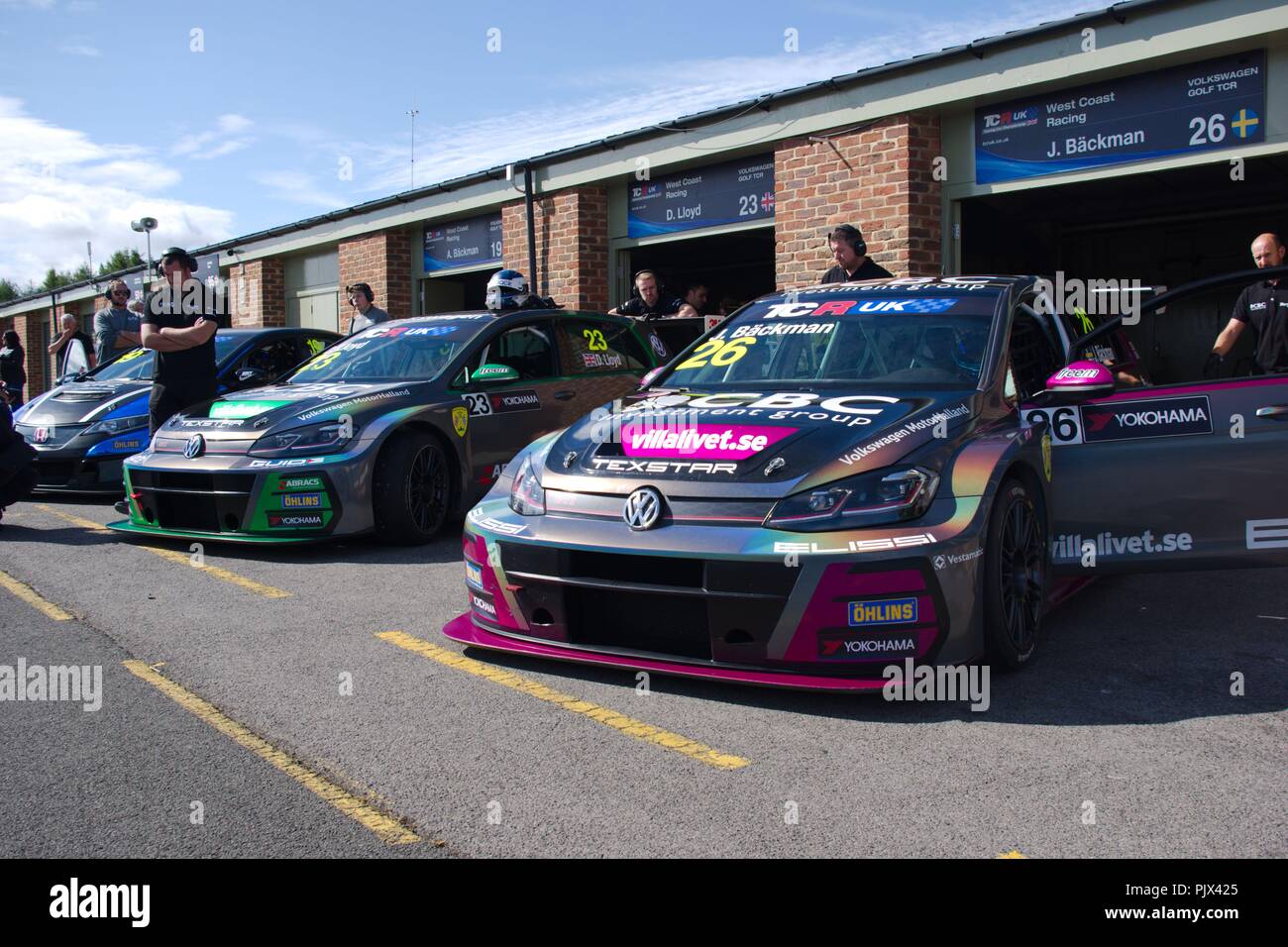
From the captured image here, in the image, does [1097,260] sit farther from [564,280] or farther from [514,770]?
[514,770]

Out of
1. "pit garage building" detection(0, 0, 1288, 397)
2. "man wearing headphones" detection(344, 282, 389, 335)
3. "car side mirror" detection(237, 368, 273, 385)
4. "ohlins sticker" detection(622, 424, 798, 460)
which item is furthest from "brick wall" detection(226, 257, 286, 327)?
"ohlins sticker" detection(622, 424, 798, 460)

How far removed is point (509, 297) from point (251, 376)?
272cm

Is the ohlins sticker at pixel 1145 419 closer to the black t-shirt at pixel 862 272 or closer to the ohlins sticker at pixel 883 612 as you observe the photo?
the ohlins sticker at pixel 883 612

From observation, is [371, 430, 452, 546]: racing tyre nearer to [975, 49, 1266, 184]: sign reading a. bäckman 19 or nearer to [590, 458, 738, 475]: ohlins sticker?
[590, 458, 738, 475]: ohlins sticker

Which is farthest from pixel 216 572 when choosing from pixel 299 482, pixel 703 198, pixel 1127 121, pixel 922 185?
pixel 703 198

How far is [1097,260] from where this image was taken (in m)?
18.9

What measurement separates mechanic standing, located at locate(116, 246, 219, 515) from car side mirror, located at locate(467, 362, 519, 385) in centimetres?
197

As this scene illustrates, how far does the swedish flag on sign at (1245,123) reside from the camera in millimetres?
8141

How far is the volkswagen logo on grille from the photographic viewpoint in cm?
397

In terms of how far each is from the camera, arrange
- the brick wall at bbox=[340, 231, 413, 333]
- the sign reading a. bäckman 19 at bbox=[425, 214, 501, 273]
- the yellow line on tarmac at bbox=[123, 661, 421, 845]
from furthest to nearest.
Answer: the brick wall at bbox=[340, 231, 413, 333] < the sign reading a. bäckman 19 at bbox=[425, 214, 501, 273] < the yellow line on tarmac at bbox=[123, 661, 421, 845]

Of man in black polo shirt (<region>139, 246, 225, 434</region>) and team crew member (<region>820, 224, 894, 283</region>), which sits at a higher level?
team crew member (<region>820, 224, 894, 283</region>)

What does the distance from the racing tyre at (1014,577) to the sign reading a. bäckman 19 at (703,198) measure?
7671mm

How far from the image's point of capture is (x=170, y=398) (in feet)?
27.0
